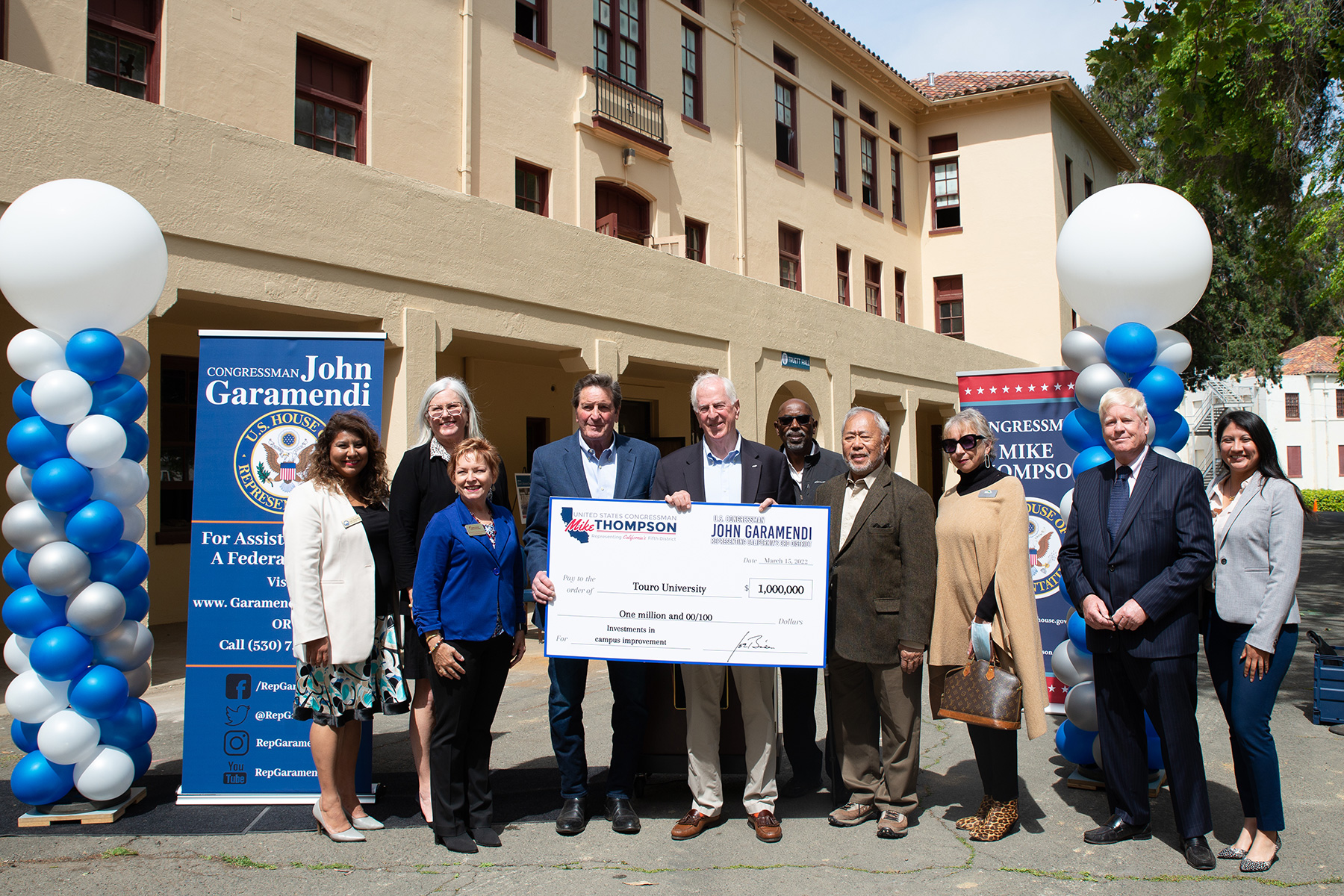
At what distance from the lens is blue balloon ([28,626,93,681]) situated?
4.55m

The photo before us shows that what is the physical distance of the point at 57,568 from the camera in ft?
15.0

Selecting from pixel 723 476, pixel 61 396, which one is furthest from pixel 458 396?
pixel 61 396

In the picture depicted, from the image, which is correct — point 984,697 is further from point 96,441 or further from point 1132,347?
point 96,441

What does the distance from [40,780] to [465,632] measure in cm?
230

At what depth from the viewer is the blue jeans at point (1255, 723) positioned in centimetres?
405

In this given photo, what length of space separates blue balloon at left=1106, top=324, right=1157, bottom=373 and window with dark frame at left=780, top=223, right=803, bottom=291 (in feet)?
47.4

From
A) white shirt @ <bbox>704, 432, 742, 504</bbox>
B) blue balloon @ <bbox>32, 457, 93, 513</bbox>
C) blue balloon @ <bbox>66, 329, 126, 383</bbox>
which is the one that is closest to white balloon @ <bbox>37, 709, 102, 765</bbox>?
blue balloon @ <bbox>32, 457, 93, 513</bbox>

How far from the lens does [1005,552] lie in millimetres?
4355

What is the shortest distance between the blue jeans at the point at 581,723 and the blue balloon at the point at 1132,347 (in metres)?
3.28

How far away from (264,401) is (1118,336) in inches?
192

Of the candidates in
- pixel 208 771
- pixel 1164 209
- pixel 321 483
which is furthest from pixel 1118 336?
pixel 208 771

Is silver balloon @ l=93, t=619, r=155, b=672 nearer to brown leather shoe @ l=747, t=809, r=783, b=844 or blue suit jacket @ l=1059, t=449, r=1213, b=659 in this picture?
brown leather shoe @ l=747, t=809, r=783, b=844

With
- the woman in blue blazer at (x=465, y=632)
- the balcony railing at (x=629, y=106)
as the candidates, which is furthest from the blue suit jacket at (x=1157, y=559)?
the balcony railing at (x=629, y=106)

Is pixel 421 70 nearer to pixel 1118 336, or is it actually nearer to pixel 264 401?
pixel 264 401
